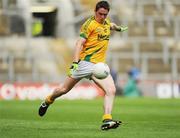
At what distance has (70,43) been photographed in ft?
131

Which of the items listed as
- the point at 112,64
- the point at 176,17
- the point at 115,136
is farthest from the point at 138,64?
the point at 115,136

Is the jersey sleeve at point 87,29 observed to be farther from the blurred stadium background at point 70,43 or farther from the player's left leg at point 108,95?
the blurred stadium background at point 70,43

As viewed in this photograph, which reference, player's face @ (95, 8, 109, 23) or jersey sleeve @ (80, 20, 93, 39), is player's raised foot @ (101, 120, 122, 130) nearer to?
jersey sleeve @ (80, 20, 93, 39)

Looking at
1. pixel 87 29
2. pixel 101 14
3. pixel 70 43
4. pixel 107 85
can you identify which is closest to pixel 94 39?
pixel 87 29

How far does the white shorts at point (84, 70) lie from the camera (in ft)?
44.4

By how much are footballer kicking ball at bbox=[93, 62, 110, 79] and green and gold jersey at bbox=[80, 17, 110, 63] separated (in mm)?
219

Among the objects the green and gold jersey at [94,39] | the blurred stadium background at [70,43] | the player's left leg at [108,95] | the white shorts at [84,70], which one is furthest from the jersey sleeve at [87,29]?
the blurred stadium background at [70,43]

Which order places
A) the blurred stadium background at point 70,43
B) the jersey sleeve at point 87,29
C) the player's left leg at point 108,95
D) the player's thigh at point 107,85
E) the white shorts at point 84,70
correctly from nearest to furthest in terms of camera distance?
the player's left leg at point 108,95 → the player's thigh at point 107,85 → the jersey sleeve at point 87,29 → the white shorts at point 84,70 → the blurred stadium background at point 70,43

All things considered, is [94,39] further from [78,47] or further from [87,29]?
[78,47]

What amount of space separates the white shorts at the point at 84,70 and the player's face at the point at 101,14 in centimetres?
84

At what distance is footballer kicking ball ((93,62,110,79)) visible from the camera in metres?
13.2

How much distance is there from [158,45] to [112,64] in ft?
10.3

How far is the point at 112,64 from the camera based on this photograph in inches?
1561

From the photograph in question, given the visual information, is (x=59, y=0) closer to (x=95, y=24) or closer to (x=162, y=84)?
(x=162, y=84)
